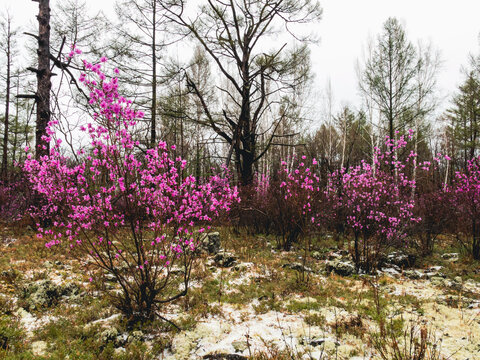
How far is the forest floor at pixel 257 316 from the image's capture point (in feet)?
8.63

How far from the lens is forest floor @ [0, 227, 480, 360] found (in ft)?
8.63

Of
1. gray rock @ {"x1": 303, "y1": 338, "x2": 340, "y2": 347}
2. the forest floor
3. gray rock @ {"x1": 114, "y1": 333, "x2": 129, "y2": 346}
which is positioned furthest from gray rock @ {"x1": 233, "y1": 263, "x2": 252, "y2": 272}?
gray rock @ {"x1": 114, "y1": 333, "x2": 129, "y2": 346}

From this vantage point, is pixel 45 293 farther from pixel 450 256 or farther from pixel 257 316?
pixel 450 256

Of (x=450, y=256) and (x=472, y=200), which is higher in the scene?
(x=472, y=200)

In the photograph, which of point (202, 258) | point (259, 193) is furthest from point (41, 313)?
point (259, 193)

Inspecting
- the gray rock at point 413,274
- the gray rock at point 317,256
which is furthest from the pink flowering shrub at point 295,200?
the gray rock at point 413,274

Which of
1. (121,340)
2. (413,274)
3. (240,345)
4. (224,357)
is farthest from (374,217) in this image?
(121,340)

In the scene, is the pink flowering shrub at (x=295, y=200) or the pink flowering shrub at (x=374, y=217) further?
the pink flowering shrub at (x=295, y=200)

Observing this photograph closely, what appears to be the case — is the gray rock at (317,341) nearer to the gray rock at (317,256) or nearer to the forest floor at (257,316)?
the forest floor at (257,316)

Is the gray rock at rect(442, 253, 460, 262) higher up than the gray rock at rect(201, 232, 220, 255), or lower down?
lower down

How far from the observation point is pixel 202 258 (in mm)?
5750

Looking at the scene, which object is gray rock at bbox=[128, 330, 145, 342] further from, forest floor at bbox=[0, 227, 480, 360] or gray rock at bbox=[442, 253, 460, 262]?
gray rock at bbox=[442, 253, 460, 262]

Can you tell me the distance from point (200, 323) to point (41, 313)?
1976 mm

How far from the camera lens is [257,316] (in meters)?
3.48
